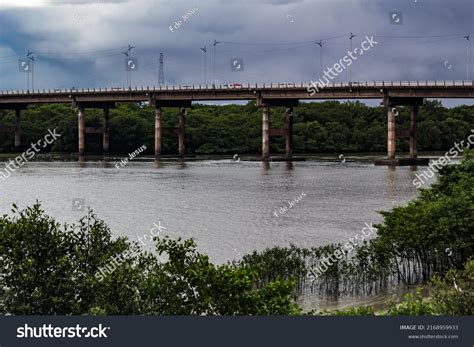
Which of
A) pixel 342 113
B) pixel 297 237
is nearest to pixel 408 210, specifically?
pixel 297 237

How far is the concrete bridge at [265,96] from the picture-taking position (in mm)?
124812

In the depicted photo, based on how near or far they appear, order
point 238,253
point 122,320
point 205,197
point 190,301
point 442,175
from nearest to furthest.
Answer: point 122,320 → point 190,301 → point 238,253 → point 442,175 → point 205,197

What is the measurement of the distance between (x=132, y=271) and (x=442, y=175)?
2509 cm

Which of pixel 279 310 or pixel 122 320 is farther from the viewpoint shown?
pixel 279 310

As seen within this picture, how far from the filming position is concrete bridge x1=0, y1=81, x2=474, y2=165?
409 feet

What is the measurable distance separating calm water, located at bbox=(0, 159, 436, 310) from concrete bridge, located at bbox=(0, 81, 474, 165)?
18.3 m

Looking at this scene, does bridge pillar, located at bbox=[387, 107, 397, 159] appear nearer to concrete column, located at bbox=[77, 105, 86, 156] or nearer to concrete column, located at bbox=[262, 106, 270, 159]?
concrete column, located at bbox=[262, 106, 270, 159]

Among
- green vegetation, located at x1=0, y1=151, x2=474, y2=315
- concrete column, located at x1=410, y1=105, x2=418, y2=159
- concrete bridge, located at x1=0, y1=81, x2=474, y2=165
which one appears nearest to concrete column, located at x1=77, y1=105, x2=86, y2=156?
concrete bridge, located at x1=0, y1=81, x2=474, y2=165

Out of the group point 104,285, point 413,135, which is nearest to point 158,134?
point 413,135

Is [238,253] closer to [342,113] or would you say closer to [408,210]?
[408,210]

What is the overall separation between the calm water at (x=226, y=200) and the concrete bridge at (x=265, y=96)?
1829 centimetres

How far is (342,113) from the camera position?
629 feet

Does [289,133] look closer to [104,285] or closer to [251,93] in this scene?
[251,93]

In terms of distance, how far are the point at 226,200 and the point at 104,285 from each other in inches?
1795
